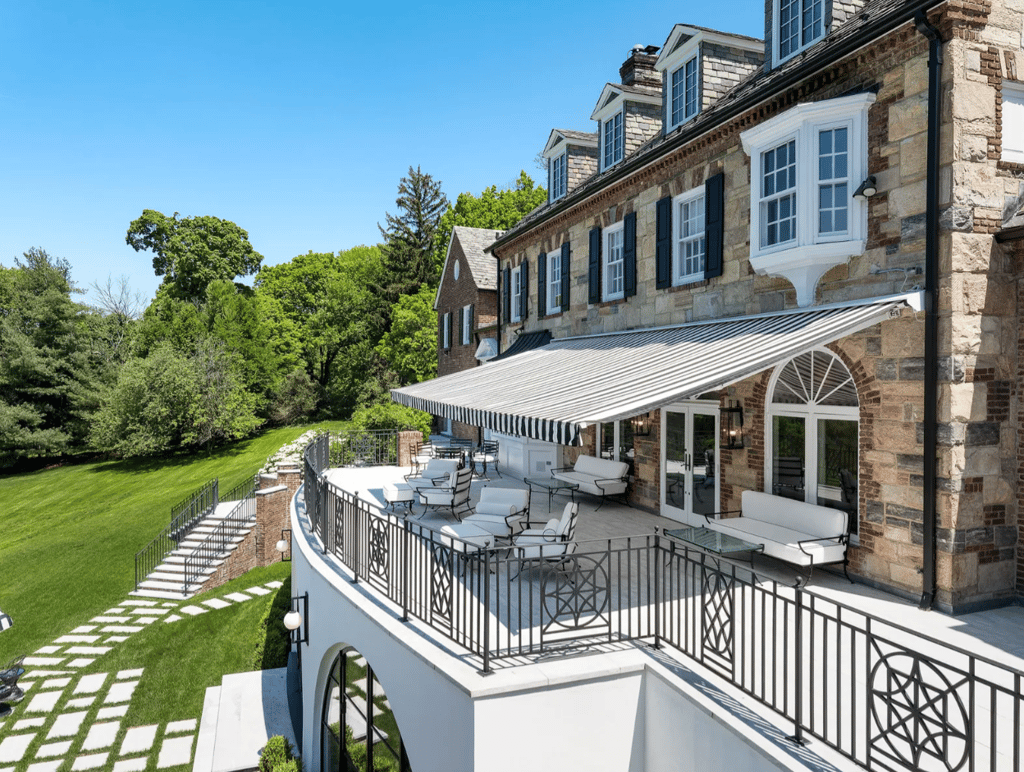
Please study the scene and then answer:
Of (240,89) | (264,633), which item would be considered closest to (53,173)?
(240,89)

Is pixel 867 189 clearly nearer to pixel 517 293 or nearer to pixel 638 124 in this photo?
pixel 638 124

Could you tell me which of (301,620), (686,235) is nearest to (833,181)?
(686,235)

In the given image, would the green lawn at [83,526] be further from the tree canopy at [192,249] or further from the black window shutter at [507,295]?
the black window shutter at [507,295]

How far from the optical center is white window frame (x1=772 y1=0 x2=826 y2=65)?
11.4m

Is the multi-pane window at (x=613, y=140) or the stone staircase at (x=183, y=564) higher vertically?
the multi-pane window at (x=613, y=140)

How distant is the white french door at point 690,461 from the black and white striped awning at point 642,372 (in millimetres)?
1936

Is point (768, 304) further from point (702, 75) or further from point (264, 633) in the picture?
point (264, 633)

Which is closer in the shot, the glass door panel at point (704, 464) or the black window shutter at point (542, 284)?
the glass door panel at point (704, 464)

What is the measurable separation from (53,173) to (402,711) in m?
38.7

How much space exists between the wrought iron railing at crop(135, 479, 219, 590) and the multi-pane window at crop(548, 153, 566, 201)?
20939mm

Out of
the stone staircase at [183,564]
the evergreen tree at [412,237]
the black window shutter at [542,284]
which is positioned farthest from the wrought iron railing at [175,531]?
the evergreen tree at [412,237]

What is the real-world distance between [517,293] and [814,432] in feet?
47.1

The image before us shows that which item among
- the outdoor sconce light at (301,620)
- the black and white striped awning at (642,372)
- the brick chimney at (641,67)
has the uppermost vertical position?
the brick chimney at (641,67)

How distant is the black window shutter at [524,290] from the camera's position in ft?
73.8
